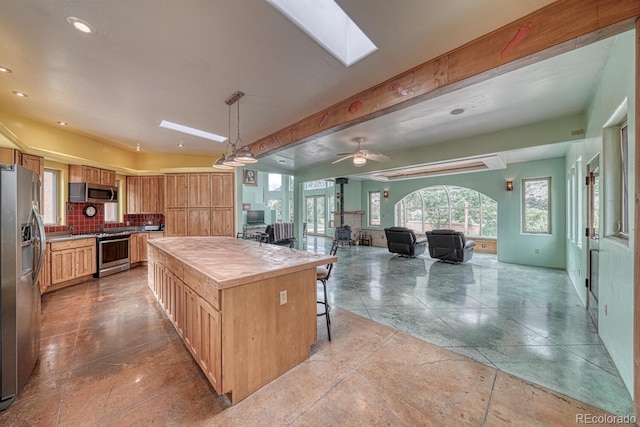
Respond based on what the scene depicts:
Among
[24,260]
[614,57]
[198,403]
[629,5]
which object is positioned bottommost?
[198,403]

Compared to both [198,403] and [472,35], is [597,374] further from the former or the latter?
[198,403]

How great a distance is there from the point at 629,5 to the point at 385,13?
1400mm

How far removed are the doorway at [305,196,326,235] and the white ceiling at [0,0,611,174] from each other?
9.19m

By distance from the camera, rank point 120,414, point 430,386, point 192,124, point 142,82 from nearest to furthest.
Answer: point 120,414
point 430,386
point 142,82
point 192,124

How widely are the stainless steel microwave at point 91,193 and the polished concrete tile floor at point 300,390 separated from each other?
3.09 metres

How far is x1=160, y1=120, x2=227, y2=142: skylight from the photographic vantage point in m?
3.98

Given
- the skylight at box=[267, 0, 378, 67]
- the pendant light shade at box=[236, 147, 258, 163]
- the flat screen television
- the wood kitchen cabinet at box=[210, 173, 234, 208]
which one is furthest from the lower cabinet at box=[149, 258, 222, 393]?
the flat screen television

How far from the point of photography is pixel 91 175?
498 cm

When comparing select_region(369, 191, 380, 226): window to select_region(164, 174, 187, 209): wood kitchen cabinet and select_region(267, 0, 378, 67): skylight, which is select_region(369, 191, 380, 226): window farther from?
select_region(267, 0, 378, 67): skylight

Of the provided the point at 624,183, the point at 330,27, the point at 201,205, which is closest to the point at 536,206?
the point at 624,183

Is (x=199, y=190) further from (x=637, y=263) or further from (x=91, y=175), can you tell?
(x=637, y=263)

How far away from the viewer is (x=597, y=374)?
2.02m

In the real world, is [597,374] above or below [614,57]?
below

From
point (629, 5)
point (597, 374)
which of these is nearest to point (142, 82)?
point (629, 5)
